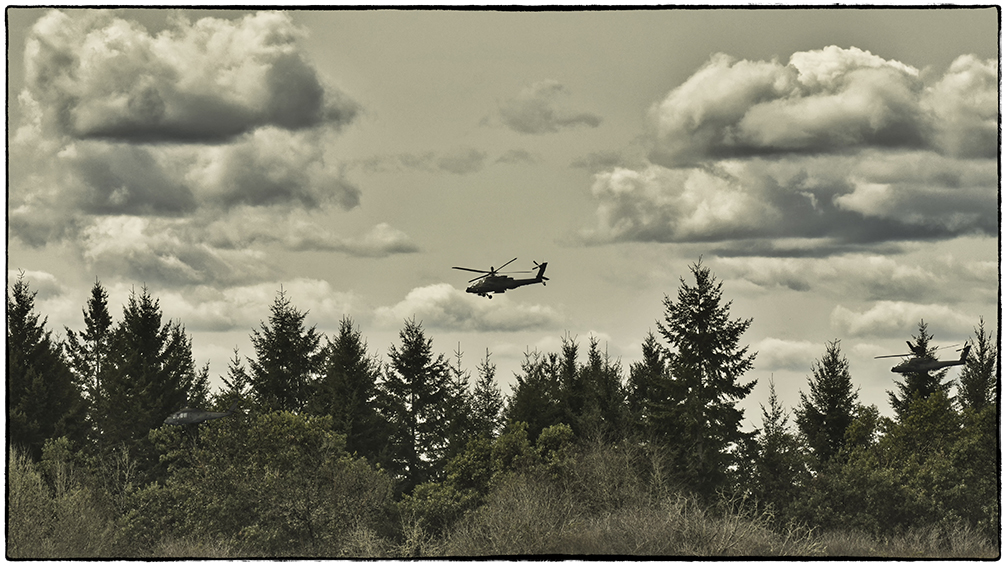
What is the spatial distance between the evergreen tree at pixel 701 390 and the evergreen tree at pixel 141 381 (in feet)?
95.5

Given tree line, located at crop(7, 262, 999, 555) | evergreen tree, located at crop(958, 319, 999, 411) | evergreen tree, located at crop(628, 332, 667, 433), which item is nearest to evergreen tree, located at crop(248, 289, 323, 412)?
tree line, located at crop(7, 262, 999, 555)

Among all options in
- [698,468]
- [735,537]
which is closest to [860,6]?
[735,537]

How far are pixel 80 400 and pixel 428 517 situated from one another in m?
23.5

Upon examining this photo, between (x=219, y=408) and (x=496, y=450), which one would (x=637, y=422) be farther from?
(x=219, y=408)

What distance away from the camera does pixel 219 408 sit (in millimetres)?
61406

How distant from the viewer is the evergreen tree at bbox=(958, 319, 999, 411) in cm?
7838

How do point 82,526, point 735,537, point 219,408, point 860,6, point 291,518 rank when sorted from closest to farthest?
1. point 860,6
2. point 735,537
3. point 82,526
4. point 291,518
5. point 219,408

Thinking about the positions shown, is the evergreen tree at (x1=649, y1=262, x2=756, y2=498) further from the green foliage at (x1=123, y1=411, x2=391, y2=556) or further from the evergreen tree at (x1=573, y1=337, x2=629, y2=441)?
the green foliage at (x1=123, y1=411, x2=391, y2=556)

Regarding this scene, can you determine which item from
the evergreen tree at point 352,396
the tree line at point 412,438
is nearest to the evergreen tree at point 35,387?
the tree line at point 412,438

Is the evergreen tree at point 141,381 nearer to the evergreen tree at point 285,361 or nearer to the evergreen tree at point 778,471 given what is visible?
the evergreen tree at point 285,361

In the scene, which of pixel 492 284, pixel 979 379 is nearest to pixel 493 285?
pixel 492 284

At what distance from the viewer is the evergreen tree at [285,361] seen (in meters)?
71.8

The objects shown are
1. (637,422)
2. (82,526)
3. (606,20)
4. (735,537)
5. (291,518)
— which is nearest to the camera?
(735,537)

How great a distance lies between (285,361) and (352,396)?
18.4 feet
